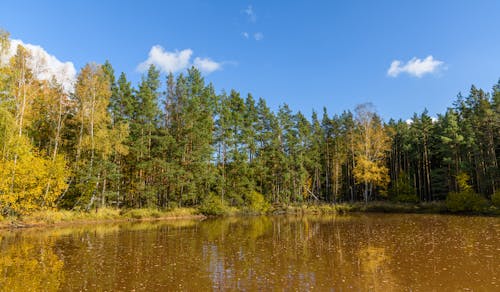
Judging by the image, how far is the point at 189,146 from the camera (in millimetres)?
44375

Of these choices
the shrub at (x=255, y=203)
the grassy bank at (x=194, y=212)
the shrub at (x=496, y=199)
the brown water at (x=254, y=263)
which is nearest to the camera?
the brown water at (x=254, y=263)

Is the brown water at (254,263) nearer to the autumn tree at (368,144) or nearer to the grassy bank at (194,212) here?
the grassy bank at (194,212)

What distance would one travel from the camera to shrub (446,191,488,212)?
37.0 meters

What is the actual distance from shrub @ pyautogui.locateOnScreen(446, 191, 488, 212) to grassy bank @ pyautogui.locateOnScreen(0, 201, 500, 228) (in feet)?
2.07

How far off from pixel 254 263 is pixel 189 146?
1305 inches

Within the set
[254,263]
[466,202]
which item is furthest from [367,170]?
[254,263]

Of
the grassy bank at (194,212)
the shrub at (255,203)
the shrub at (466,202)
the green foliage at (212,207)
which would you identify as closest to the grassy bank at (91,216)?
the grassy bank at (194,212)

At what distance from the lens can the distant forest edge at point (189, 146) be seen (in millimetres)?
27797

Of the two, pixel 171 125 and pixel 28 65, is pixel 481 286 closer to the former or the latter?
pixel 28 65

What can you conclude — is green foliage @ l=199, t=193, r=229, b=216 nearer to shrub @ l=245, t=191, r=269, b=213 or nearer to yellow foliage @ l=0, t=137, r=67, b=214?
shrub @ l=245, t=191, r=269, b=213

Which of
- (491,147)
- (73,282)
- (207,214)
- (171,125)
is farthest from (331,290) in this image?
(491,147)

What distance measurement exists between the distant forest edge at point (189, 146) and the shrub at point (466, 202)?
130 mm

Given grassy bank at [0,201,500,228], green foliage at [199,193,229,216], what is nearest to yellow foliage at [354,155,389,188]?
grassy bank at [0,201,500,228]

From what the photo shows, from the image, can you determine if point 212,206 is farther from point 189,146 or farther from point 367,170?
point 367,170
